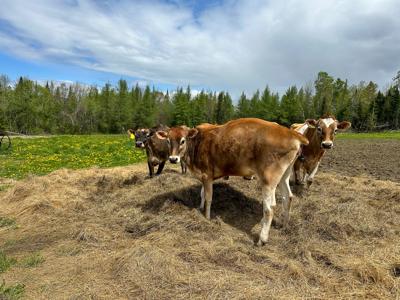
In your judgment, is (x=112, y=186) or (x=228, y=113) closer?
(x=112, y=186)

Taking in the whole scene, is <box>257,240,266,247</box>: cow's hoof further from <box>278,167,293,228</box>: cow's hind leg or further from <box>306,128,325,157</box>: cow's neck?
<box>306,128,325,157</box>: cow's neck

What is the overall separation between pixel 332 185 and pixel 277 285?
6.08 metres

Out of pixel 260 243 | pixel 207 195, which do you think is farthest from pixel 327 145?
pixel 260 243

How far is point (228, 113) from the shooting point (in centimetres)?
8781

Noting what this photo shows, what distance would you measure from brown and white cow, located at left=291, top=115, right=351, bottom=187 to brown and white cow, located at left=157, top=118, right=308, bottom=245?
2.20 metres

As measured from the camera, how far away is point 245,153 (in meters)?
6.66

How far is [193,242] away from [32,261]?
2.66m

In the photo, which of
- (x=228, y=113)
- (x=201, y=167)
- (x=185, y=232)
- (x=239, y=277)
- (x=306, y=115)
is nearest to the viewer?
(x=239, y=277)

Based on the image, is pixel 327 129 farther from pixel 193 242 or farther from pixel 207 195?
pixel 193 242

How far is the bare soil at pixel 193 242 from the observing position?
4.69 meters

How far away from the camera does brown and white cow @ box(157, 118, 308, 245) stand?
6.29 metres

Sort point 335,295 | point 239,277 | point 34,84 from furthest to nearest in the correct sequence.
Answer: point 34,84 → point 239,277 → point 335,295

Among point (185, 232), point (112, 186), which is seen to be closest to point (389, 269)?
point (185, 232)

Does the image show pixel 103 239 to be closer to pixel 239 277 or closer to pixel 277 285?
pixel 239 277
